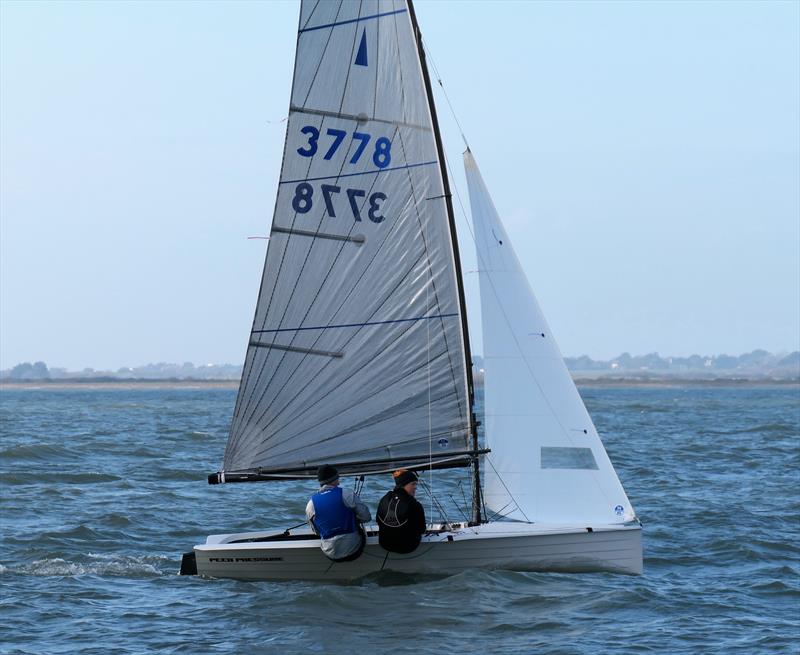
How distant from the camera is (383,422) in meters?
16.0

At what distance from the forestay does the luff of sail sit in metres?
0.44

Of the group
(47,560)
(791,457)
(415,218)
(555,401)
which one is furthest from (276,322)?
(791,457)

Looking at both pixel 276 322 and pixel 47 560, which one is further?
pixel 47 560

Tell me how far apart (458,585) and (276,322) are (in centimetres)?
400

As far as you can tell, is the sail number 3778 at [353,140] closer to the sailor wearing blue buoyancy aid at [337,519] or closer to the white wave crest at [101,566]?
the sailor wearing blue buoyancy aid at [337,519]

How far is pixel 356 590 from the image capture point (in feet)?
49.5

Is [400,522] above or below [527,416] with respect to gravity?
below

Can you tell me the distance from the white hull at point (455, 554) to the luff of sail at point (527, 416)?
356mm

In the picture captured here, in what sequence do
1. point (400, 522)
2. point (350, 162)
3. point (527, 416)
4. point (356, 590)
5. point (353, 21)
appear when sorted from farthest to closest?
1. point (527, 416)
2. point (350, 162)
3. point (353, 21)
4. point (356, 590)
5. point (400, 522)

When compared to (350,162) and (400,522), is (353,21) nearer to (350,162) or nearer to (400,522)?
(350,162)

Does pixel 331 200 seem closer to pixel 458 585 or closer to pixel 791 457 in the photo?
pixel 458 585

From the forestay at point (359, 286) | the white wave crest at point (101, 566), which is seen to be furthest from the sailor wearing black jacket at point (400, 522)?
the white wave crest at point (101, 566)

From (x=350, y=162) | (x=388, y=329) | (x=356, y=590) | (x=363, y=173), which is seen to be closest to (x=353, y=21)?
(x=350, y=162)

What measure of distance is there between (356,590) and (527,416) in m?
3.07
